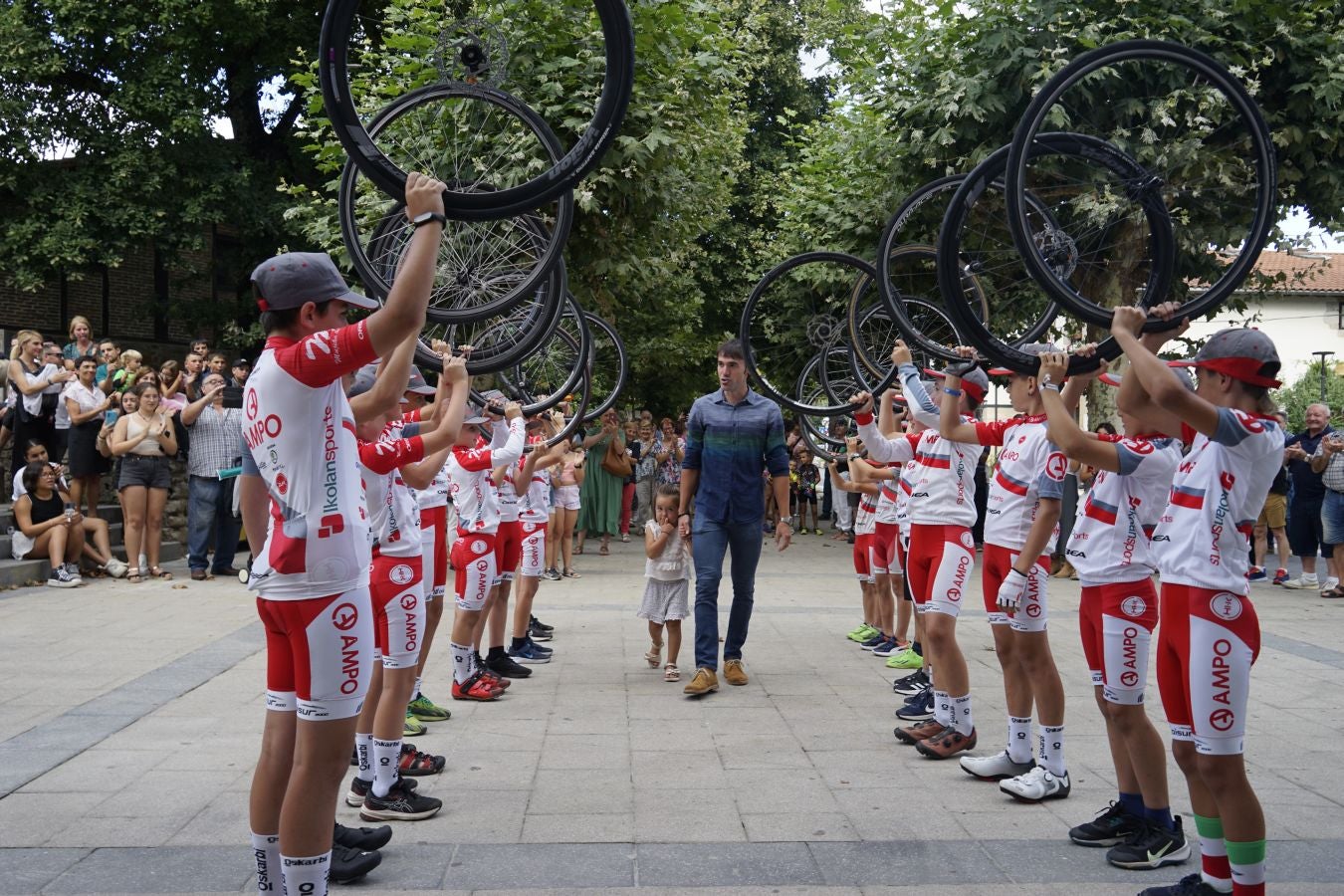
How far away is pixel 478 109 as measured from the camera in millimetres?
6039

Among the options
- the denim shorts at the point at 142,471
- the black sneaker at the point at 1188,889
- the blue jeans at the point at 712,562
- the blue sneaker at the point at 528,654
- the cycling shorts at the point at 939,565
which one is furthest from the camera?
the denim shorts at the point at 142,471

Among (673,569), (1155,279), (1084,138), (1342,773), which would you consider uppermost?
(1084,138)

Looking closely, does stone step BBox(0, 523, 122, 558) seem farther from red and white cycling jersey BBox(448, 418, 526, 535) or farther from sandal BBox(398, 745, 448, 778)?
sandal BBox(398, 745, 448, 778)

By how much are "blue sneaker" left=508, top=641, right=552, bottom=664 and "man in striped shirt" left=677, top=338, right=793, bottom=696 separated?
1596 mm

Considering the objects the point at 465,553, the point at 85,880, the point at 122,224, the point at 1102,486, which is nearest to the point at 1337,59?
the point at 1102,486

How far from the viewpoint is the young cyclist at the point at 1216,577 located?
3.85 m

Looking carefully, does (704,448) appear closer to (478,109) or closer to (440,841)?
(478,109)

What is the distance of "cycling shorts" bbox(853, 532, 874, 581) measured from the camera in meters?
10.6

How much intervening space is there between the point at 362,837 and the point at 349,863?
11.4 inches

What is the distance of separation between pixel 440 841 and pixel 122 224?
2012 cm

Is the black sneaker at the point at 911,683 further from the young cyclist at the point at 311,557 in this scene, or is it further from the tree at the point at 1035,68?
the tree at the point at 1035,68

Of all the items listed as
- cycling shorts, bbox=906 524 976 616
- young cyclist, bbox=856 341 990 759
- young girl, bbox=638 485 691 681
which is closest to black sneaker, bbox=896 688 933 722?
young cyclist, bbox=856 341 990 759

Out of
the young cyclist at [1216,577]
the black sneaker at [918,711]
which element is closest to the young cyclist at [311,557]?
the young cyclist at [1216,577]

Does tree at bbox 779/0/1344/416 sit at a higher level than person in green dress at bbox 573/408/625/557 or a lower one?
higher
